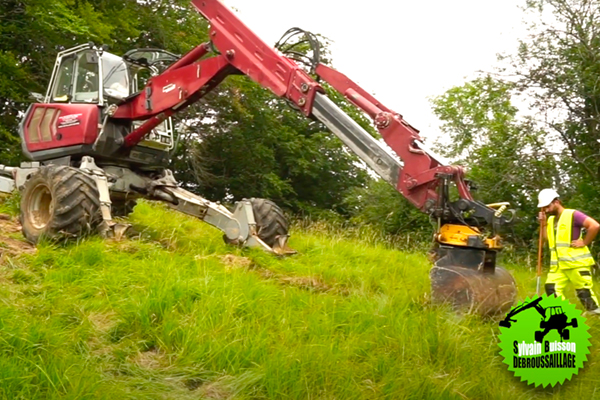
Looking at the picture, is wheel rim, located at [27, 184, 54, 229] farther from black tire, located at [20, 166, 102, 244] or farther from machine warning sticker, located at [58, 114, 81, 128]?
machine warning sticker, located at [58, 114, 81, 128]

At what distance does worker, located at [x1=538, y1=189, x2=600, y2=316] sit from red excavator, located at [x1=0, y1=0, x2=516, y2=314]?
5.47 ft

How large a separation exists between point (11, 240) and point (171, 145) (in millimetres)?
2535

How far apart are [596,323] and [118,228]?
188 inches

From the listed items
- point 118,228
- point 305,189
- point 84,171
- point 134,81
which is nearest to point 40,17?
point 134,81

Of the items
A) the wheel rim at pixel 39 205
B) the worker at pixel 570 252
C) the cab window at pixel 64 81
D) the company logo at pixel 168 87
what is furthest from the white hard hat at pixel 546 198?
the cab window at pixel 64 81

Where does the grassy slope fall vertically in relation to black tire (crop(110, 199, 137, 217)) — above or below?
below

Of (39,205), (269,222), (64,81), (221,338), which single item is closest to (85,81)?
(64,81)

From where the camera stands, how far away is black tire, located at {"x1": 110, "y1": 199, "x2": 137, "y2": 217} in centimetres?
865

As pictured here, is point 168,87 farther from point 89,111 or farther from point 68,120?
point 68,120

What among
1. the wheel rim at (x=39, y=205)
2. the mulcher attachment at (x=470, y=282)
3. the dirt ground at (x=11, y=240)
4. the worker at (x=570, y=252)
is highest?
the worker at (x=570, y=252)

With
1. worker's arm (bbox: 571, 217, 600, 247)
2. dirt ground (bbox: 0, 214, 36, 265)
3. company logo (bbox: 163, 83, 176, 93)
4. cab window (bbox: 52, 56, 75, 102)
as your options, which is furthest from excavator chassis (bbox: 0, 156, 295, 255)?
worker's arm (bbox: 571, 217, 600, 247)

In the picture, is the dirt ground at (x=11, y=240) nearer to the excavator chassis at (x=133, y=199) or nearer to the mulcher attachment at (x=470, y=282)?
the excavator chassis at (x=133, y=199)

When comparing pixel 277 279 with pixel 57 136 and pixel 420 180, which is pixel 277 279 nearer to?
A: pixel 420 180

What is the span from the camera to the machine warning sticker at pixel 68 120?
769 cm
